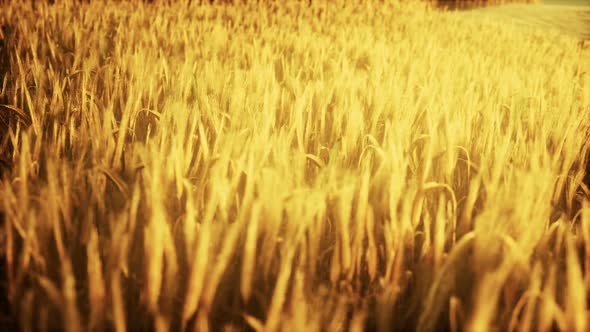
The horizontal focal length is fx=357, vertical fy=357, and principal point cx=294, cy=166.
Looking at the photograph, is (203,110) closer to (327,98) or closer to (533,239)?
A: (327,98)

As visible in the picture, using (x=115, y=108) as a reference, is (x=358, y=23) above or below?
above

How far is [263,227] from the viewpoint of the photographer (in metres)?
0.37

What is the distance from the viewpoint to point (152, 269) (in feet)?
0.95

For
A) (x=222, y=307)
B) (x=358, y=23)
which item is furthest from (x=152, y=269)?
(x=358, y=23)

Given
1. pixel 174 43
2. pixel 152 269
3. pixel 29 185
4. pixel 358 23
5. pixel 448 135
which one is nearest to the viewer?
pixel 152 269

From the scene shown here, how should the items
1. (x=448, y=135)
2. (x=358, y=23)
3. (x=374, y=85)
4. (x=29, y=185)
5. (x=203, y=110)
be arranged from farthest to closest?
(x=358, y=23)
(x=374, y=85)
(x=203, y=110)
(x=448, y=135)
(x=29, y=185)

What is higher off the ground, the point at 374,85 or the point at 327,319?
the point at 374,85

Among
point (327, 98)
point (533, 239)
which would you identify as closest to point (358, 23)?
point (327, 98)

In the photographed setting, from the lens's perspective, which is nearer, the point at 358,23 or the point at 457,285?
the point at 457,285

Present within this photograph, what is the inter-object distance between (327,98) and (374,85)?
7.7 inches

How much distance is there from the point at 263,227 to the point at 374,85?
24.7 inches

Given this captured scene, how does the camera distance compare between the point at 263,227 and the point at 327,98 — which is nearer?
the point at 263,227

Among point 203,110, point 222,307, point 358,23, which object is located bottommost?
point 222,307

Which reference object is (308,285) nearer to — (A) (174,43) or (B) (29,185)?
(B) (29,185)
